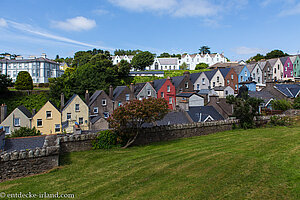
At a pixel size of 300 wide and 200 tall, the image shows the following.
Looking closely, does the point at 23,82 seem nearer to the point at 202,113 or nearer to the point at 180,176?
the point at 202,113

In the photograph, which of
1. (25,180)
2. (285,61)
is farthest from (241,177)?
(285,61)

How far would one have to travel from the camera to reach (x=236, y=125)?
84.9 feet

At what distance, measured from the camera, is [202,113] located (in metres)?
30.6

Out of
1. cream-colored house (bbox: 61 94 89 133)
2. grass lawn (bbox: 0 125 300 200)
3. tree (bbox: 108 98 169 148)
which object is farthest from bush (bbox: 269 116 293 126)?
cream-colored house (bbox: 61 94 89 133)

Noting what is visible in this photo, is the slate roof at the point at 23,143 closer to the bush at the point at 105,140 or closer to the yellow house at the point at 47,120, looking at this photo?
the bush at the point at 105,140

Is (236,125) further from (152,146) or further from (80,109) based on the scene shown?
(80,109)

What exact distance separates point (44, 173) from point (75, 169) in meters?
1.69

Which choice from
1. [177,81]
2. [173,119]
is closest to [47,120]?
[173,119]

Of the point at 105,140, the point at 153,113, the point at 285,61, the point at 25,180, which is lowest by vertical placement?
the point at 25,180

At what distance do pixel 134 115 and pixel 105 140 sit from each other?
11.8ft

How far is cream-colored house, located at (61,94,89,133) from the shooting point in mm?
39500

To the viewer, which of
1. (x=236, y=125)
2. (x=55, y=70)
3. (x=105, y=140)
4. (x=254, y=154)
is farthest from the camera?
(x=55, y=70)

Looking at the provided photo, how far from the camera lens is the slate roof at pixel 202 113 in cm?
2970

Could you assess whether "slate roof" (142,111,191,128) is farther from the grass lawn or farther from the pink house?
the pink house
